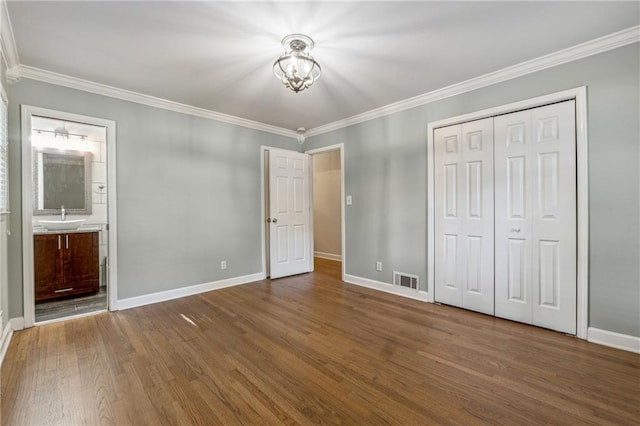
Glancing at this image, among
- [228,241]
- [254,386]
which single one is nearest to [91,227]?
[228,241]

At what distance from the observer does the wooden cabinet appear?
A: 3518 mm

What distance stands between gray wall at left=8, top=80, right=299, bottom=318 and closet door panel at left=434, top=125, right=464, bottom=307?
268 centimetres

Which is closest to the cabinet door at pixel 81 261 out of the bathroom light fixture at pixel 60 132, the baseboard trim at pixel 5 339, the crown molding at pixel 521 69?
the baseboard trim at pixel 5 339

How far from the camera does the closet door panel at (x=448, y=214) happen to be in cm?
324

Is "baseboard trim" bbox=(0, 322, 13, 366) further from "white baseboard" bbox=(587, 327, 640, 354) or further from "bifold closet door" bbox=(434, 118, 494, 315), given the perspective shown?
"white baseboard" bbox=(587, 327, 640, 354)

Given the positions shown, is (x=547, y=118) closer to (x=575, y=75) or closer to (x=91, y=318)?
(x=575, y=75)

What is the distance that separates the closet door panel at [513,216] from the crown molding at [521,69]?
41 centimetres

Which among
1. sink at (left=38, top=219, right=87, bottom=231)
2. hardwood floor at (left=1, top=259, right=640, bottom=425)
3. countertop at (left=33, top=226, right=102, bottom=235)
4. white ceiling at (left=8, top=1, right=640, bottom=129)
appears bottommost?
hardwood floor at (left=1, top=259, right=640, bottom=425)

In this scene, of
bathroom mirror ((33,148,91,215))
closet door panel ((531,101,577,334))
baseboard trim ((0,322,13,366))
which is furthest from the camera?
bathroom mirror ((33,148,91,215))

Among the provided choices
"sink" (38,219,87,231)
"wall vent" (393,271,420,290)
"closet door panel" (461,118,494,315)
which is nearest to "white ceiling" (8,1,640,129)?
"closet door panel" (461,118,494,315)

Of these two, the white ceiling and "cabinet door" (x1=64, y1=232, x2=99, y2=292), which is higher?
the white ceiling

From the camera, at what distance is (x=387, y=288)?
3910 mm

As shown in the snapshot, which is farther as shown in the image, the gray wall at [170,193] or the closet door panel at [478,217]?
the closet door panel at [478,217]

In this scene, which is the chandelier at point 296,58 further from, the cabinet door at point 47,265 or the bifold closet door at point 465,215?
the cabinet door at point 47,265
